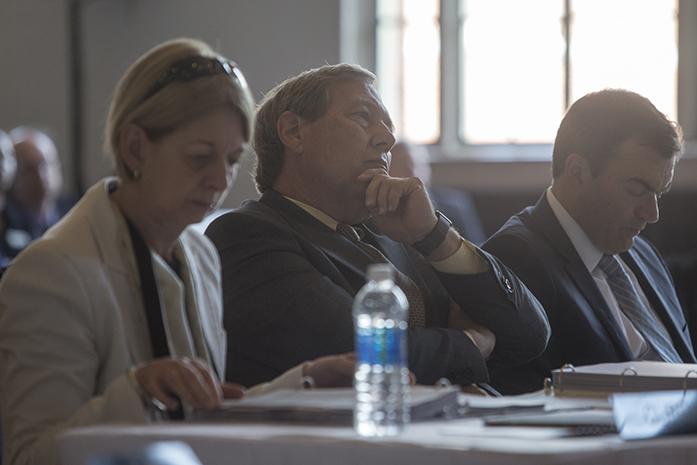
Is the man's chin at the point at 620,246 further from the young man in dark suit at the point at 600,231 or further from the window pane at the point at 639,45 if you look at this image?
the window pane at the point at 639,45

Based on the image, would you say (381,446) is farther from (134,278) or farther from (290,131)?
(290,131)

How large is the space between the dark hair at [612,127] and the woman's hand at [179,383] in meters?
1.61

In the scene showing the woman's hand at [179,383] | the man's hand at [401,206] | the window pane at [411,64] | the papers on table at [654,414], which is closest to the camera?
the papers on table at [654,414]

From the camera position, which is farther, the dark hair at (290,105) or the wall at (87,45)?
the wall at (87,45)

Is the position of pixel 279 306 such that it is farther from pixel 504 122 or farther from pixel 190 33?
pixel 190 33

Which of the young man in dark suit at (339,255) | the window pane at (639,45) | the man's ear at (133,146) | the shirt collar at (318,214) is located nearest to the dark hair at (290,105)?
the young man in dark suit at (339,255)

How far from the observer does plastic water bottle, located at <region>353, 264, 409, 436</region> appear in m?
1.60

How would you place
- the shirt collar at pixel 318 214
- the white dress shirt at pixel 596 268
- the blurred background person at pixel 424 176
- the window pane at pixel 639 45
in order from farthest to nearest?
the window pane at pixel 639 45, the blurred background person at pixel 424 176, the white dress shirt at pixel 596 268, the shirt collar at pixel 318 214

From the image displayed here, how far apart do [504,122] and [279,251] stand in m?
6.37

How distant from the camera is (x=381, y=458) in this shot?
4.76 ft

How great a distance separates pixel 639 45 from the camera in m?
8.26

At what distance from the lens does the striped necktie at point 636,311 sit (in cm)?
303

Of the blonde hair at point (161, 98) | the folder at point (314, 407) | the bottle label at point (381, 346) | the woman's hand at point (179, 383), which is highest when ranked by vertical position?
the blonde hair at point (161, 98)

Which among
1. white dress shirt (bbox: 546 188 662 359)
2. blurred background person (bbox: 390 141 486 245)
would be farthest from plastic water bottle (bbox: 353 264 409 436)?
blurred background person (bbox: 390 141 486 245)
